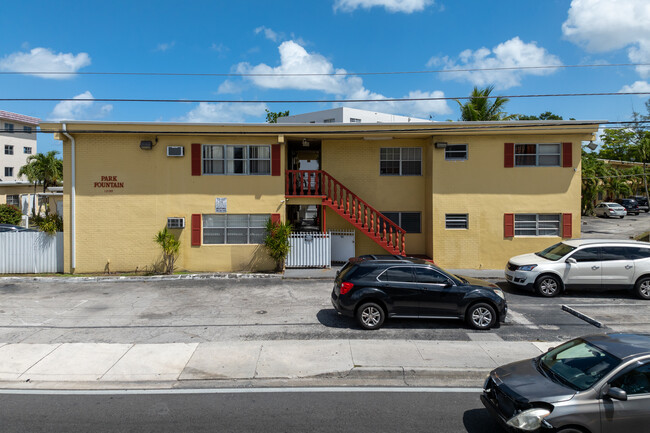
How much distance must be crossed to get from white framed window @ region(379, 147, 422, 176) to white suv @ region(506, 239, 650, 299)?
6.90 meters

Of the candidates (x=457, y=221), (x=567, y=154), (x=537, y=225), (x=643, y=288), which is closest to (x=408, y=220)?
(x=457, y=221)

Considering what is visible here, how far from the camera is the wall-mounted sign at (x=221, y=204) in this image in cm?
1764

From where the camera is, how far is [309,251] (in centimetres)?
1755

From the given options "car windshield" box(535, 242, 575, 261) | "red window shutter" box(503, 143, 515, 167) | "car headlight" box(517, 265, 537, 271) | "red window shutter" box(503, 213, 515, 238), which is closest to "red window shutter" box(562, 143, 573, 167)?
"red window shutter" box(503, 143, 515, 167)

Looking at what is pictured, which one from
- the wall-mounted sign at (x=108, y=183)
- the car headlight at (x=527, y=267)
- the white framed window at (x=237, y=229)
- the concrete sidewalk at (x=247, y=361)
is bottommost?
the concrete sidewalk at (x=247, y=361)

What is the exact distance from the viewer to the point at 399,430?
18.7 ft

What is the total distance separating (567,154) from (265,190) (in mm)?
12166

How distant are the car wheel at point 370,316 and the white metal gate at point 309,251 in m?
7.37

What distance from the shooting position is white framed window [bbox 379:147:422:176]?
19312 mm

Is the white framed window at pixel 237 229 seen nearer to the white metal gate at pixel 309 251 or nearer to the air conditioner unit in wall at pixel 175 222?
the air conditioner unit in wall at pixel 175 222

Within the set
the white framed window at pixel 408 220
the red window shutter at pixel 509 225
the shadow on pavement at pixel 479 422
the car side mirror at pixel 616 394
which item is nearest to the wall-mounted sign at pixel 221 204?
the white framed window at pixel 408 220

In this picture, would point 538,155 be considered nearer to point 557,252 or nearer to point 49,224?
point 557,252

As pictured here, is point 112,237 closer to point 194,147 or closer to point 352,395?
point 194,147

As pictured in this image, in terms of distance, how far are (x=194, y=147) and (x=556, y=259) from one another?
44.3 feet
